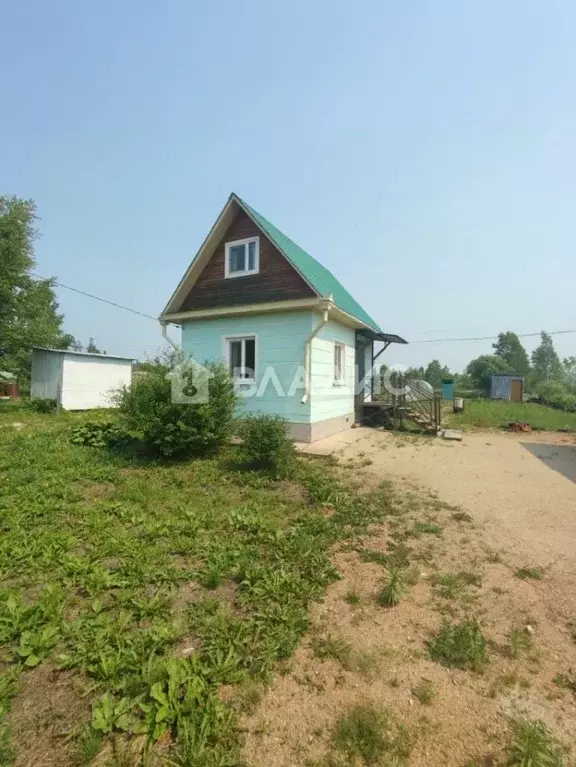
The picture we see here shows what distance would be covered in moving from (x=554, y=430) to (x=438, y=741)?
15.2m

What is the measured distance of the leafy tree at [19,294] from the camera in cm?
1884

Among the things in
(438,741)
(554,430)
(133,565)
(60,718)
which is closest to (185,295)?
(133,565)

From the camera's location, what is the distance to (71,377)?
17.3 m

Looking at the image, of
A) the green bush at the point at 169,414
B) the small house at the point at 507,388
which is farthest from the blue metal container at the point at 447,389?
the green bush at the point at 169,414

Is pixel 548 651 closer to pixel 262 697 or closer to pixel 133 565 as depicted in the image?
pixel 262 697

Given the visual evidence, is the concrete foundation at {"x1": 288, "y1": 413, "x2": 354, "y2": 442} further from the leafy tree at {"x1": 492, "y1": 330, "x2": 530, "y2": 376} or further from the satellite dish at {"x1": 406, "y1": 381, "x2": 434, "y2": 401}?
the leafy tree at {"x1": 492, "y1": 330, "x2": 530, "y2": 376}

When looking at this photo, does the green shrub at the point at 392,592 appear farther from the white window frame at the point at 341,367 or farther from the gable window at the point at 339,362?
the gable window at the point at 339,362

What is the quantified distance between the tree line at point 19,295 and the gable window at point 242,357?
47.1 ft

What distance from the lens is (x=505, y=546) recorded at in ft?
13.6

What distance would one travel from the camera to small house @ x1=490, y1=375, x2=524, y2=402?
29406 millimetres

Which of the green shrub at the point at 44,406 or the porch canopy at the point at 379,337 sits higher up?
the porch canopy at the point at 379,337

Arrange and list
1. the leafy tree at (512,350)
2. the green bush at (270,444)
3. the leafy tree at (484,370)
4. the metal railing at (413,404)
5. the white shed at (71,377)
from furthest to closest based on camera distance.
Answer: the leafy tree at (512,350) < the leafy tree at (484,370) < the white shed at (71,377) < the metal railing at (413,404) < the green bush at (270,444)

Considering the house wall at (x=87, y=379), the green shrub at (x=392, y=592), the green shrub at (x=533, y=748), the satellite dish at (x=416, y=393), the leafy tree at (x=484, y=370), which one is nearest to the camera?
the green shrub at (x=533, y=748)

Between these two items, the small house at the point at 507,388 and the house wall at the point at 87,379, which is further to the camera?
the small house at the point at 507,388
